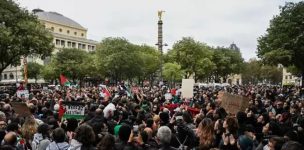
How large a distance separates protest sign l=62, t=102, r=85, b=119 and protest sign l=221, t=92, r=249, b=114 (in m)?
5.28

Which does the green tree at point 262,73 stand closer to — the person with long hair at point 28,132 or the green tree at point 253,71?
the green tree at point 253,71

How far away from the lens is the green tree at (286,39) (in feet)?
154

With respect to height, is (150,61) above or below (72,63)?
above

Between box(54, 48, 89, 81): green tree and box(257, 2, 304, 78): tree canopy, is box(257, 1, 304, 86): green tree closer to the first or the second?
box(257, 2, 304, 78): tree canopy

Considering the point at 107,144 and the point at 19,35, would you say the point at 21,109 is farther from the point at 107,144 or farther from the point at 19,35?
the point at 19,35

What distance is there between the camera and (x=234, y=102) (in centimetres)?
1488

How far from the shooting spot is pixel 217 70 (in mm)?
104812

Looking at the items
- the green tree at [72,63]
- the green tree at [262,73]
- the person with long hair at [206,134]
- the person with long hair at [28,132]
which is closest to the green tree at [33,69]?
the green tree at [72,63]

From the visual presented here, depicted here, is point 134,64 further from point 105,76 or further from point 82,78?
point 82,78

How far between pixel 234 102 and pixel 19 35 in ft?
84.8

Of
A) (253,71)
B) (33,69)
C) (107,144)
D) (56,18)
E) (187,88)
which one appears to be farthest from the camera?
(56,18)

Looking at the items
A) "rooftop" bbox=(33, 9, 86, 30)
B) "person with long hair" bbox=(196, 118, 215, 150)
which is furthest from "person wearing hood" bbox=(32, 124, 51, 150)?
"rooftop" bbox=(33, 9, 86, 30)

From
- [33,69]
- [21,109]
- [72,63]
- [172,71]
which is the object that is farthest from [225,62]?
[21,109]

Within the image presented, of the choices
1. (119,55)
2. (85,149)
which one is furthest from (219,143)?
(119,55)
